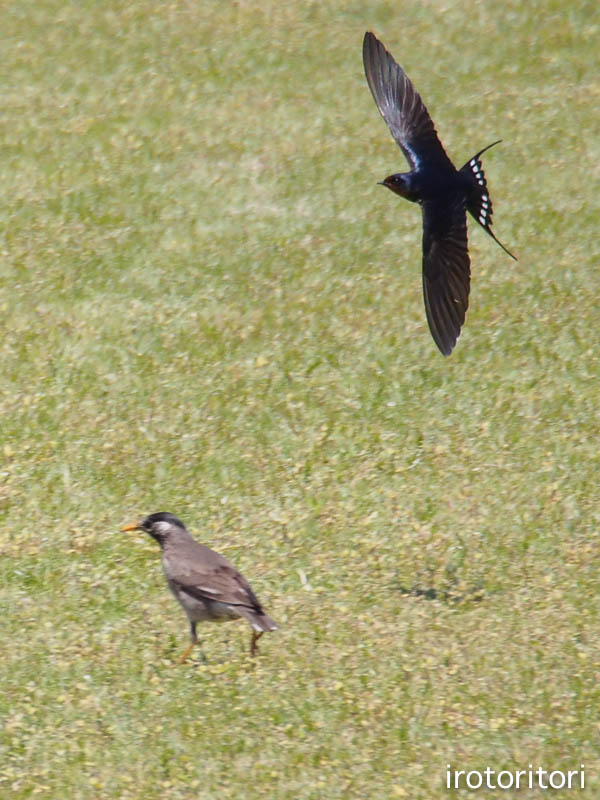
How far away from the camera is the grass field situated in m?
8.85

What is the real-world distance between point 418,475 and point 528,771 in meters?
4.31

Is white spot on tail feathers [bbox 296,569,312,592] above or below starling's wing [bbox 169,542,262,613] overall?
above

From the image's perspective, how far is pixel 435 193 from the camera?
10.5m

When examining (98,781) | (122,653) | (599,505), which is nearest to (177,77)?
(599,505)

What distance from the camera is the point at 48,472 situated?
12.3 meters

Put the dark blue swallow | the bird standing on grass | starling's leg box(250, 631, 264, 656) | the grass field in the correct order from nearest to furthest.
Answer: the grass field, the bird standing on grass, starling's leg box(250, 631, 264, 656), the dark blue swallow

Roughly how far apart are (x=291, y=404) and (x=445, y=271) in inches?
148

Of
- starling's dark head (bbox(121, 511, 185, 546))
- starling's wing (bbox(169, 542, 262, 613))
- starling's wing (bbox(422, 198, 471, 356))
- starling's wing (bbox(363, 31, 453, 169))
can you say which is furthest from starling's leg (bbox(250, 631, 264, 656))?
starling's wing (bbox(363, 31, 453, 169))

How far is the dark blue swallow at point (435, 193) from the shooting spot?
982 centimetres

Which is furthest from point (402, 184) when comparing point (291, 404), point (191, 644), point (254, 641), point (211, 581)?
point (191, 644)

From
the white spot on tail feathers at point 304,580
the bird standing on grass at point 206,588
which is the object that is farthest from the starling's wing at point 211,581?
the white spot on tail feathers at point 304,580

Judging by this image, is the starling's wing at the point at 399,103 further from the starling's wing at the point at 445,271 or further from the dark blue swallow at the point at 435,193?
the starling's wing at the point at 445,271

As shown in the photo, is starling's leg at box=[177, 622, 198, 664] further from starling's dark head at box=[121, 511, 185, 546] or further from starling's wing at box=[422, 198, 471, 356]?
starling's wing at box=[422, 198, 471, 356]

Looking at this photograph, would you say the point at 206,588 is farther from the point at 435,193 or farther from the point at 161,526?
the point at 435,193
